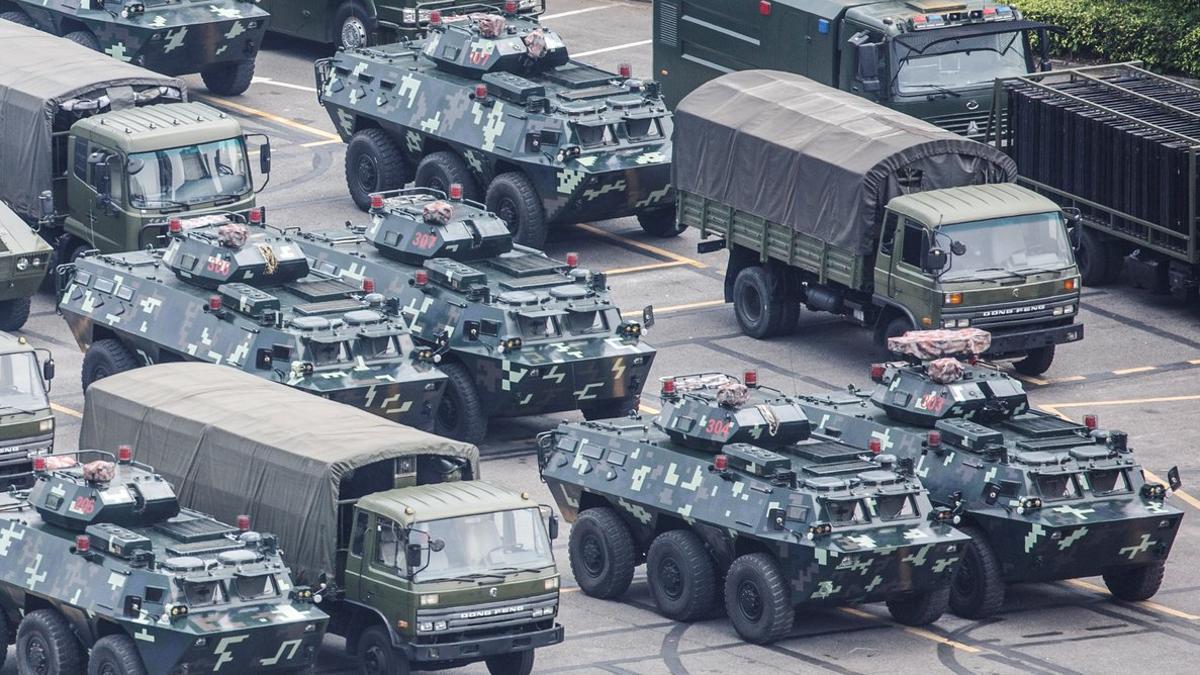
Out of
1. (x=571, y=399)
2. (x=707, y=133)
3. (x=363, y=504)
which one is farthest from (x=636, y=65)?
(x=363, y=504)

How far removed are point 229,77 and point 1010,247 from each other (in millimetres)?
17992

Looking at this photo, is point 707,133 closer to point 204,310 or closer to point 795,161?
point 795,161

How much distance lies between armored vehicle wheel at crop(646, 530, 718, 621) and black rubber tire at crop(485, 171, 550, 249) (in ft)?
41.1

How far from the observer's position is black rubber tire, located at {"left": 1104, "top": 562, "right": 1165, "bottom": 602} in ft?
102

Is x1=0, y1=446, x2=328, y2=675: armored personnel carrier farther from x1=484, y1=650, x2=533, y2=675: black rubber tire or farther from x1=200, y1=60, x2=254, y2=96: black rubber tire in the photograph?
x1=200, y1=60, x2=254, y2=96: black rubber tire

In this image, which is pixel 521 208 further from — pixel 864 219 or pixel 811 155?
pixel 864 219

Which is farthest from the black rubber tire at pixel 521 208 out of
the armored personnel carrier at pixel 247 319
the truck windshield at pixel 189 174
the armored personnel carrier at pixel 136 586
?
the armored personnel carrier at pixel 136 586

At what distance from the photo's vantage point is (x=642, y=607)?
31.3 m

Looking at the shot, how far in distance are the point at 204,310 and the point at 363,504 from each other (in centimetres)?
856

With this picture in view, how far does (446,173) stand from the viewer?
4406 centimetres

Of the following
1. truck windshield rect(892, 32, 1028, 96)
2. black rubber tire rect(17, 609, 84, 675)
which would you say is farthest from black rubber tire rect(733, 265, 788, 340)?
black rubber tire rect(17, 609, 84, 675)

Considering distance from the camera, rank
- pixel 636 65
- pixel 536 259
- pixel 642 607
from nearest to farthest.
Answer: pixel 642 607 → pixel 536 259 → pixel 636 65

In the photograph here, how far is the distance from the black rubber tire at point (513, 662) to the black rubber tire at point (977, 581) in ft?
15.5

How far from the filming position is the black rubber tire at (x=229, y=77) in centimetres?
5097
